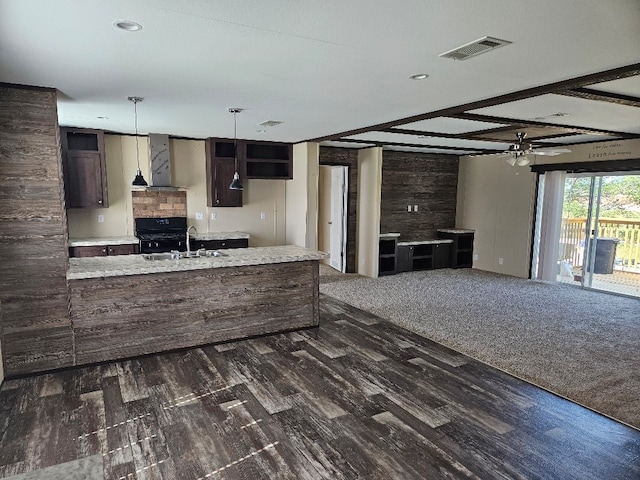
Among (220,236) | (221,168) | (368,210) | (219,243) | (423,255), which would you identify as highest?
(221,168)

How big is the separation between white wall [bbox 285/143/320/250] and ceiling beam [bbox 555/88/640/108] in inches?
157

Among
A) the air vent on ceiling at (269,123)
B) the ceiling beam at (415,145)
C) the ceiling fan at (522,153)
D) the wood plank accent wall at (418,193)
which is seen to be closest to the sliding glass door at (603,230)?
the ceiling beam at (415,145)

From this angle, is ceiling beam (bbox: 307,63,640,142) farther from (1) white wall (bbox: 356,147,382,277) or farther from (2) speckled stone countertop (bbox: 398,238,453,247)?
(2) speckled stone countertop (bbox: 398,238,453,247)

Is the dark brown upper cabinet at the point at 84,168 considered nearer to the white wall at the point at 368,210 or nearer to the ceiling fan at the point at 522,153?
the white wall at the point at 368,210

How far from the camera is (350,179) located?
7656mm

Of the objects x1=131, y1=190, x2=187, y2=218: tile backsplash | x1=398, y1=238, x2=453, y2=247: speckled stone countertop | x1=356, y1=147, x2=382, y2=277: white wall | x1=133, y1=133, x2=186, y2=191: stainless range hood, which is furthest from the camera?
x1=398, y1=238, x2=453, y2=247: speckled stone countertop

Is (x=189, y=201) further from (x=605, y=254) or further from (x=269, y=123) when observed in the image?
(x=605, y=254)

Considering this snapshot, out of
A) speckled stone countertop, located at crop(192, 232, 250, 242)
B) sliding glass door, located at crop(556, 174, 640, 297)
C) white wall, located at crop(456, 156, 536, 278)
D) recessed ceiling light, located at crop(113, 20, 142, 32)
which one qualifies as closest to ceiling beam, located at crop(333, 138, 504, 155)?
white wall, located at crop(456, 156, 536, 278)

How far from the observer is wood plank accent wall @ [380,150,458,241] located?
8.05 m

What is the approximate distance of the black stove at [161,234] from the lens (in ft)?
19.4

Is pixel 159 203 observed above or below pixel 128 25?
below

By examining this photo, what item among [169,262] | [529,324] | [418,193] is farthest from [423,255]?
[169,262]

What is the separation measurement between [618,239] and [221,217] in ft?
21.5

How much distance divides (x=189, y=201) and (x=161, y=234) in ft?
2.31
